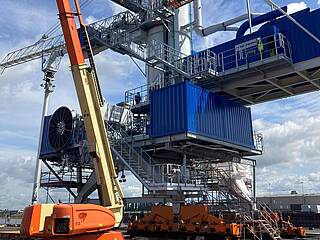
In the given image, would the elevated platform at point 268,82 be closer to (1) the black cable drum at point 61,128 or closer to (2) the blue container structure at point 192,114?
(2) the blue container structure at point 192,114

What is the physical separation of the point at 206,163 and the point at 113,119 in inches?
357

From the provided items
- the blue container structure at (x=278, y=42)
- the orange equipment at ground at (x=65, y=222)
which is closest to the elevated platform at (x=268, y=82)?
the blue container structure at (x=278, y=42)

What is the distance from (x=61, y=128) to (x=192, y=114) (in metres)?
12.1

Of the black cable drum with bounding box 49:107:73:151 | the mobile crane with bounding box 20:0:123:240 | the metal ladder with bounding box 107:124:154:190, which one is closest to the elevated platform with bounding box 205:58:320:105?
the metal ladder with bounding box 107:124:154:190

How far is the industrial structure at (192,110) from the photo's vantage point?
2417cm

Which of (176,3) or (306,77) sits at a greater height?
(176,3)

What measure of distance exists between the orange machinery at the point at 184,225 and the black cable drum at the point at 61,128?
29.6ft

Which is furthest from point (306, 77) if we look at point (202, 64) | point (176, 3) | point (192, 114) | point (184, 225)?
point (184, 225)

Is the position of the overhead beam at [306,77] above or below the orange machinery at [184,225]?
above

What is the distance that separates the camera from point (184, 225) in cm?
2428

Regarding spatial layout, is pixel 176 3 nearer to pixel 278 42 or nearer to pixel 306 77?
pixel 278 42

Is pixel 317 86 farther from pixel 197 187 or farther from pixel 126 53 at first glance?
pixel 126 53

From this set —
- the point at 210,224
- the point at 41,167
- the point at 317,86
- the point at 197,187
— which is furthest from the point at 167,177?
the point at 41,167

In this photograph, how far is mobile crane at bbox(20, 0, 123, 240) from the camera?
41.8 feet
